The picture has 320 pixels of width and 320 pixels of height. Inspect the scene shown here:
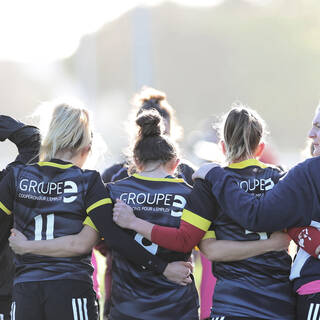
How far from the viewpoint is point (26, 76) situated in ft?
139

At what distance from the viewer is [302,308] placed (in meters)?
3.17

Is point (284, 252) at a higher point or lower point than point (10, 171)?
lower

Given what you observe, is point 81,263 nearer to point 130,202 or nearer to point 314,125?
point 130,202

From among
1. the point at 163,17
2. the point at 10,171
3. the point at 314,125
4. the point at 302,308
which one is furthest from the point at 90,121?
the point at 163,17

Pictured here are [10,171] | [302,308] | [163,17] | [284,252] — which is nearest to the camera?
[302,308]

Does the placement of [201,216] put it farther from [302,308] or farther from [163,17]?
[163,17]

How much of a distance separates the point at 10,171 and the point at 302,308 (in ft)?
5.49

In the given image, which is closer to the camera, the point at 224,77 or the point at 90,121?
the point at 90,121

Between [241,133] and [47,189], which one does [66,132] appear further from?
[241,133]

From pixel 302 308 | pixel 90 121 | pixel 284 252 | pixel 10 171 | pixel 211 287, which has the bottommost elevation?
pixel 211 287

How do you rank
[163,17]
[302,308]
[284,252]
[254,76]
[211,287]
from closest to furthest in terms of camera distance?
1. [302,308]
2. [284,252]
3. [211,287]
4. [254,76]
5. [163,17]

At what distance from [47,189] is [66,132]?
334mm

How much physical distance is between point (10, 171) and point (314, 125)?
1.62 m

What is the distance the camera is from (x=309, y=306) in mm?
3109
